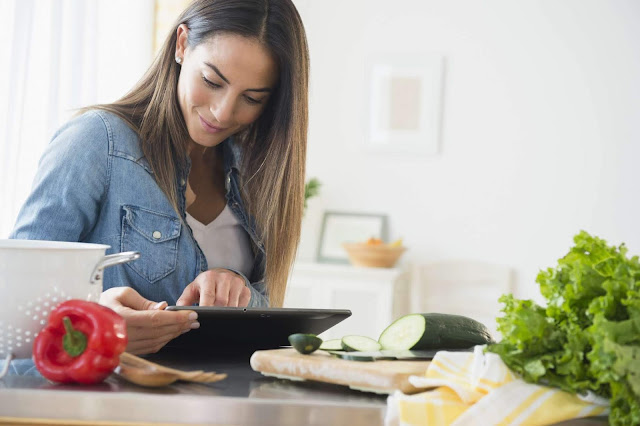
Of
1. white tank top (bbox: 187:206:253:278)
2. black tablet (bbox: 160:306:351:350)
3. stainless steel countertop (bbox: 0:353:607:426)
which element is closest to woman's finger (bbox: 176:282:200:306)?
black tablet (bbox: 160:306:351:350)

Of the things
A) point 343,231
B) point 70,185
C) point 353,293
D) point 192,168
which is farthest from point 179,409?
point 343,231

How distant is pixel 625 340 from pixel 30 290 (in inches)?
29.1

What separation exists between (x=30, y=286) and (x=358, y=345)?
488 mm

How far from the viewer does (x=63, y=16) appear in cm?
327

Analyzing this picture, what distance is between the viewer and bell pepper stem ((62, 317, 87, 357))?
38.2 inches

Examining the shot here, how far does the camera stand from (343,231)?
5.32 m

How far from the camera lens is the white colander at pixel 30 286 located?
99 cm

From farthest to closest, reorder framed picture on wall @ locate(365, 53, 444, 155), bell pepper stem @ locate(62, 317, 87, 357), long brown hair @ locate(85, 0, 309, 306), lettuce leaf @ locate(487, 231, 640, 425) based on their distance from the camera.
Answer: framed picture on wall @ locate(365, 53, 444, 155), long brown hair @ locate(85, 0, 309, 306), bell pepper stem @ locate(62, 317, 87, 357), lettuce leaf @ locate(487, 231, 640, 425)

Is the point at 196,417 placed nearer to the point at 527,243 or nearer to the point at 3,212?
the point at 3,212

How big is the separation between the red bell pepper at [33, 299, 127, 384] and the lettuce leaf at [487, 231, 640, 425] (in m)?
0.49

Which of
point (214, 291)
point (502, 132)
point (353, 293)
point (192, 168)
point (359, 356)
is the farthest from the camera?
point (502, 132)

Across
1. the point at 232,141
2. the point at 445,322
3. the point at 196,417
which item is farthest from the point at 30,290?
the point at 232,141

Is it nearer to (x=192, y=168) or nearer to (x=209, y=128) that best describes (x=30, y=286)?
(x=209, y=128)

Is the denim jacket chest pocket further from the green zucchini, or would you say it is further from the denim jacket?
the green zucchini
